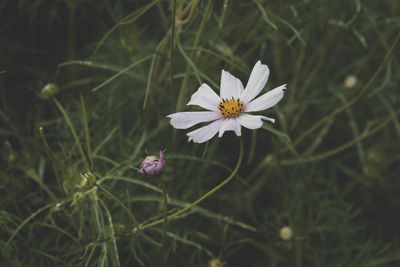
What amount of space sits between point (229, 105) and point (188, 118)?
73 millimetres

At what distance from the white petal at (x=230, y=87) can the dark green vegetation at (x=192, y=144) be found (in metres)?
0.14

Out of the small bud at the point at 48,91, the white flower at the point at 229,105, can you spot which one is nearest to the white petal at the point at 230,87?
the white flower at the point at 229,105

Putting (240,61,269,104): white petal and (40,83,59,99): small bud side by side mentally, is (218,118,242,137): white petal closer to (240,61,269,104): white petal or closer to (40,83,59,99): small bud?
(240,61,269,104): white petal

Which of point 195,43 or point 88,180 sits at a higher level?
point 195,43

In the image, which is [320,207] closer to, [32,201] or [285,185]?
[285,185]

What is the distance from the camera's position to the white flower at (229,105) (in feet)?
1.95

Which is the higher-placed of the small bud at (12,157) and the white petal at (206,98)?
the white petal at (206,98)

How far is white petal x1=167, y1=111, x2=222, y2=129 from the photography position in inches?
24.2

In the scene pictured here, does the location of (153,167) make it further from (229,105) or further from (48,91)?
(48,91)

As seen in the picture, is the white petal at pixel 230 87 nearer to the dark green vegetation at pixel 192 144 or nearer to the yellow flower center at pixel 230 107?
the yellow flower center at pixel 230 107

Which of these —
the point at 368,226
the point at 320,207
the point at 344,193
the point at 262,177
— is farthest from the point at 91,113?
the point at 368,226

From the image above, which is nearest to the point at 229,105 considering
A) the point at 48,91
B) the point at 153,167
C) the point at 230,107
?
the point at 230,107

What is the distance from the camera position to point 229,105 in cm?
66

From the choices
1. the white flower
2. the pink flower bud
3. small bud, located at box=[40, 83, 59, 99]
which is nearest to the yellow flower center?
the white flower
